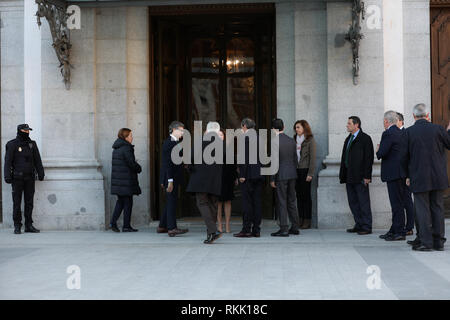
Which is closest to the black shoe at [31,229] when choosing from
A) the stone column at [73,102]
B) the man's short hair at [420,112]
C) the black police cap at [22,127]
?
the stone column at [73,102]

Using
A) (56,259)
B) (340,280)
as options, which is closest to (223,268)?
(340,280)

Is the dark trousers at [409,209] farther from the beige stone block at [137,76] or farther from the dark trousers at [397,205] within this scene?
the beige stone block at [137,76]

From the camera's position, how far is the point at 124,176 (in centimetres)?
1227

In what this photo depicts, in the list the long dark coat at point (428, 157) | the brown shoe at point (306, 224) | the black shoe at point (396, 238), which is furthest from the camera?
the brown shoe at point (306, 224)

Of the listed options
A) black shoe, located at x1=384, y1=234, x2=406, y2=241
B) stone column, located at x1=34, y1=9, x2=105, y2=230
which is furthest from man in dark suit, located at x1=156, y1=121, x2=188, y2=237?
black shoe, located at x1=384, y1=234, x2=406, y2=241

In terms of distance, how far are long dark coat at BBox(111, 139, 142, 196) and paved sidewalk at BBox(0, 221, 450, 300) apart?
0.83 m

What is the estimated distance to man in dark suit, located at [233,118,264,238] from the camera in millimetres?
11164

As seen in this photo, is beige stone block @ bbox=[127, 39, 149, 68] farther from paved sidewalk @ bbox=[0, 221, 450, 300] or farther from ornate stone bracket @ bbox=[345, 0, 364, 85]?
ornate stone bracket @ bbox=[345, 0, 364, 85]

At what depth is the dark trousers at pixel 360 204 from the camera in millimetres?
11539

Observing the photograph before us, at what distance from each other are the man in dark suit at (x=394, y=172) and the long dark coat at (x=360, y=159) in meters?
0.68

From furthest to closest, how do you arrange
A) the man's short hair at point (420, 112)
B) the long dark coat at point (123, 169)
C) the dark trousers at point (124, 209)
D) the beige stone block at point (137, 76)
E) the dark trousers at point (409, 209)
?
1. the beige stone block at point (137, 76)
2. the dark trousers at point (124, 209)
3. the long dark coat at point (123, 169)
4. the dark trousers at point (409, 209)
5. the man's short hair at point (420, 112)

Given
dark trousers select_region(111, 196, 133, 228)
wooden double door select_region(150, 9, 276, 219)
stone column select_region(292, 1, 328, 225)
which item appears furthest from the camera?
wooden double door select_region(150, 9, 276, 219)
